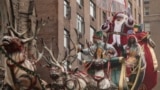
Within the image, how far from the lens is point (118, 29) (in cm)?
3366

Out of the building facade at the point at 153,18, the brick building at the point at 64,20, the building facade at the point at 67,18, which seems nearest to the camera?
the brick building at the point at 64,20

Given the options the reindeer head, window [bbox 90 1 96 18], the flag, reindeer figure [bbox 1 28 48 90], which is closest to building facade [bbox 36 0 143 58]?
window [bbox 90 1 96 18]

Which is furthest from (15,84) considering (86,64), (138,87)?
(138,87)

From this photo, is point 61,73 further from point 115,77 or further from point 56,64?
point 115,77

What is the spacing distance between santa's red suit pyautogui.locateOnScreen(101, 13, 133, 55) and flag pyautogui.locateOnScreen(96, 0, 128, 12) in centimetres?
83

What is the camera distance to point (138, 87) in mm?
31422

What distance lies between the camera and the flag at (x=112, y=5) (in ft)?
111

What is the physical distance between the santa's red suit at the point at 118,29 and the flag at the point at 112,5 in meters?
0.83

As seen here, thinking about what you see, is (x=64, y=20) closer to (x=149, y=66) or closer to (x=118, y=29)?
(x=118, y=29)

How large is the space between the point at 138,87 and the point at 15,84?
11.4 m

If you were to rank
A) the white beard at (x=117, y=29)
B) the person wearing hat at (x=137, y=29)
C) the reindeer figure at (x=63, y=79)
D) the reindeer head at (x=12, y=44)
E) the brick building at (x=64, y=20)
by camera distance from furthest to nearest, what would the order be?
the brick building at (x=64, y=20), the person wearing hat at (x=137, y=29), the white beard at (x=117, y=29), the reindeer figure at (x=63, y=79), the reindeer head at (x=12, y=44)

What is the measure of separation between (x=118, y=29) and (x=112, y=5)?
171 cm

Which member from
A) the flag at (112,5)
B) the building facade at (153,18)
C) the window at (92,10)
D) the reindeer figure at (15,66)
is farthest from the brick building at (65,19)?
the building facade at (153,18)

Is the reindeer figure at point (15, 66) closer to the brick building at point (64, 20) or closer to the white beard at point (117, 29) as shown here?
the white beard at point (117, 29)
